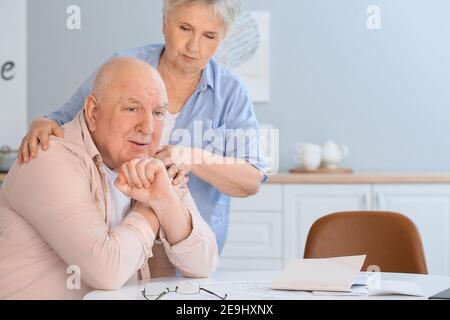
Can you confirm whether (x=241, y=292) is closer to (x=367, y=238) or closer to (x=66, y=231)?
(x=66, y=231)

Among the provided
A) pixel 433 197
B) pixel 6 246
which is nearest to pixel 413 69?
pixel 433 197

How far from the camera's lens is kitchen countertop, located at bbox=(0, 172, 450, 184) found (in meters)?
3.06

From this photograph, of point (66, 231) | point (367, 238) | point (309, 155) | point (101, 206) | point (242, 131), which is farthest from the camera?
point (309, 155)

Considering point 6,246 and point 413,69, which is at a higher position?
point 413,69

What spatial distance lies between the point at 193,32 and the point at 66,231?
1.91 feet

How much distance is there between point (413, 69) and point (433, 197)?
1.93 ft

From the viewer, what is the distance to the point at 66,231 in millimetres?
1266

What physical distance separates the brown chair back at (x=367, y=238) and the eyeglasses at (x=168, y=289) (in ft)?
2.34

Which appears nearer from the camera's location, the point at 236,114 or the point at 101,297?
the point at 101,297

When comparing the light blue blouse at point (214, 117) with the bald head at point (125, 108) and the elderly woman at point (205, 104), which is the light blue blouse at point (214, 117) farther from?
the bald head at point (125, 108)

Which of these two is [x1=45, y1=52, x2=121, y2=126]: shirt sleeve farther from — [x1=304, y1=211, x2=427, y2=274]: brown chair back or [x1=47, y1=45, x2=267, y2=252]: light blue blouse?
[x1=304, y1=211, x2=427, y2=274]: brown chair back

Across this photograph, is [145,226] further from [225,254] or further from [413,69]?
[413,69]

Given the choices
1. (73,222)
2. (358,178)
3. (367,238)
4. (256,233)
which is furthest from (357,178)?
(73,222)

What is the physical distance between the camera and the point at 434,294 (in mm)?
1303
